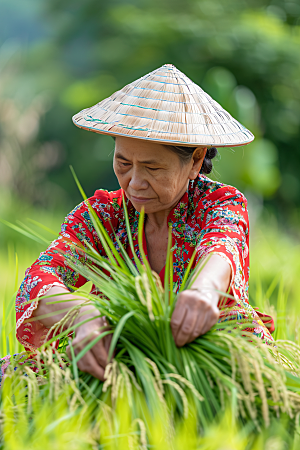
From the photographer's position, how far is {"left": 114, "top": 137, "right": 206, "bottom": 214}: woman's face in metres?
1.30

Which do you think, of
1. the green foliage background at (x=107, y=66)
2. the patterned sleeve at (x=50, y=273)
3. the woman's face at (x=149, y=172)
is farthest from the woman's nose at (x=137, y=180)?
the green foliage background at (x=107, y=66)

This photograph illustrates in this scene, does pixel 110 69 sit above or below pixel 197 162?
above

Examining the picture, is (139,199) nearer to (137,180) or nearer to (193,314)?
(137,180)

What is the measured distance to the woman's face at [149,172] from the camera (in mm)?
1299

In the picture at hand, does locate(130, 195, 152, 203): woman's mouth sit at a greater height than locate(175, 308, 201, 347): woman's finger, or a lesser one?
greater

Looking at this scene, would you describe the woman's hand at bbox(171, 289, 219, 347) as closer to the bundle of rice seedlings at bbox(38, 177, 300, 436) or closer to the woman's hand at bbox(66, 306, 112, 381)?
the bundle of rice seedlings at bbox(38, 177, 300, 436)

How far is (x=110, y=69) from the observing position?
6.76 meters

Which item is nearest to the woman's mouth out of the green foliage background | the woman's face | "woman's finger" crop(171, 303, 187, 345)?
the woman's face

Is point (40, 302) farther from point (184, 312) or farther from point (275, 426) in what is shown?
point (275, 426)

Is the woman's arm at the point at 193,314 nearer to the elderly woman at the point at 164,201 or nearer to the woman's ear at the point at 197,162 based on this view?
the elderly woman at the point at 164,201

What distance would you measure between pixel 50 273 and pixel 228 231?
459mm

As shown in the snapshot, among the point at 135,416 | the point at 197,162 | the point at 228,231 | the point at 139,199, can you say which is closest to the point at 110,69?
the point at 197,162

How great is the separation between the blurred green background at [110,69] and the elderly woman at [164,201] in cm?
354

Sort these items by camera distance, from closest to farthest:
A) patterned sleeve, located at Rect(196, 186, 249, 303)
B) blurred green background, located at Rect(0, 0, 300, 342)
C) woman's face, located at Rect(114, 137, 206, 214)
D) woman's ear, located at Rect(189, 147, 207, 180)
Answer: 1. patterned sleeve, located at Rect(196, 186, 249, 303)
2. woman's face, located at Rect(114, 137, 206, 214)
3. woman's ear, located at Rect(189, 147, 207, 180)
4. blurred green background, located at Rect(0, 0, 300, 342)
